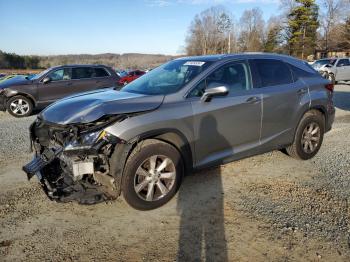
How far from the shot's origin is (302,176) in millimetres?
4824

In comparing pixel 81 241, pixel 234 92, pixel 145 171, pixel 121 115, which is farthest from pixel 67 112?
pixel 234 92

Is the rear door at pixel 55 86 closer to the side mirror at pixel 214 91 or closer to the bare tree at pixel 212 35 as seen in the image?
the side mirror at pixel 214 91

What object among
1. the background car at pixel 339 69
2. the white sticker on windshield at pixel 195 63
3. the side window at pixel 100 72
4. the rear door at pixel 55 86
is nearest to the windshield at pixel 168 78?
the white sticker on windshield at pixel 195 63

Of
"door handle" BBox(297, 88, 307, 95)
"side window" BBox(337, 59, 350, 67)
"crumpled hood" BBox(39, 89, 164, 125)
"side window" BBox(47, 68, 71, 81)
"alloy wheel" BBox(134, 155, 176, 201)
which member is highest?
"side window" BBox(337, 59, 350, 67)

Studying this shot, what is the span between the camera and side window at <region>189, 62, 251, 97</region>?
13.5 ft

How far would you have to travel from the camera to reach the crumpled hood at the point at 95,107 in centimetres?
354

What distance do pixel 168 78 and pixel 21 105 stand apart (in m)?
7.87

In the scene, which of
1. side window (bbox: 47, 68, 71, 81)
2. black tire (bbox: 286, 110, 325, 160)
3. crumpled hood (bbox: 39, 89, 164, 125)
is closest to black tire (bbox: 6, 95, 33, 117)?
side window (bbox: 47, 68, 71, 81)

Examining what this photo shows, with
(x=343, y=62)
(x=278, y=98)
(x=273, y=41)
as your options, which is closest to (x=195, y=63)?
(x=278, y=98)

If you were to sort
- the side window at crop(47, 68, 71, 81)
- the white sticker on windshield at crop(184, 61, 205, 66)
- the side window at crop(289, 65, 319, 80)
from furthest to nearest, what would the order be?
the side window at crop(47, 68, 71, 81) < the side window at crop(289, 65, 319, 80) < the white sticker on windshield at crop(184, 61, 205, 66)

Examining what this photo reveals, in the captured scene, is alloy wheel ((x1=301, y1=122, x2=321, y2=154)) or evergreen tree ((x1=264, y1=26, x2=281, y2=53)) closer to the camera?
alloy wheel ((x1=301, y1=122, x2=321, y2=154))

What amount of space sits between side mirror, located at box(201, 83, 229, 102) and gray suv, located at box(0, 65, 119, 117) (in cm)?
818

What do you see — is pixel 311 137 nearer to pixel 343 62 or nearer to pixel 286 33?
pixel 343 62

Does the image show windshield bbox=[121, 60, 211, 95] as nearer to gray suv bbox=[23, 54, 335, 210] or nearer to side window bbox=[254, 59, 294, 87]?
gray suv bbox=[23, 54, 335, 210]
